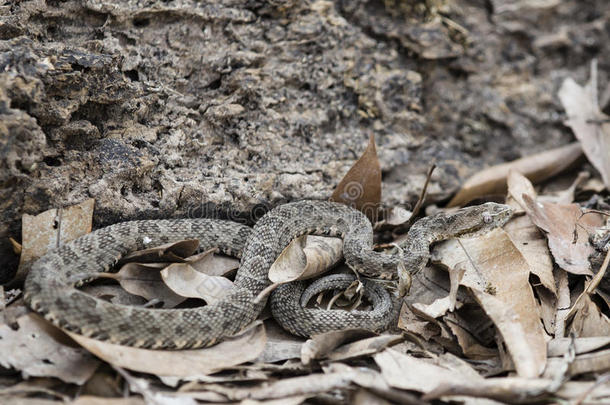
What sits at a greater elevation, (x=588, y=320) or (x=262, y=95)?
(x=262, y=95)

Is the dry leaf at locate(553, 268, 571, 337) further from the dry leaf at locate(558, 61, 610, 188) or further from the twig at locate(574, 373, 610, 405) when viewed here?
the dry leaf at locate(558, 61, 610, 188)

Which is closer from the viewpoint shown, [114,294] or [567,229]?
[114,294]

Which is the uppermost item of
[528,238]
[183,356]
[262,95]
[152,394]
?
[262,95]

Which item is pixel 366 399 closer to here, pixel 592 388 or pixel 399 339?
pixel 399 339

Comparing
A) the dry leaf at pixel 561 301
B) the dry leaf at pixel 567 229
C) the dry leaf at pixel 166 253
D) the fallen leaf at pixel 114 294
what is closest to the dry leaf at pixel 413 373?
the dry leaf at pixel 561 301

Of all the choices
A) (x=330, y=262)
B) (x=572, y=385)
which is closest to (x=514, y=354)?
(x=572, y=385)

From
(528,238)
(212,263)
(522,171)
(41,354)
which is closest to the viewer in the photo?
(41,354)

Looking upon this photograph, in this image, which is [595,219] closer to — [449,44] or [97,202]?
→ [449,44]

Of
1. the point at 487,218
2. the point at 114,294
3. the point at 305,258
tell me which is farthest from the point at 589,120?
the point at 114,294
